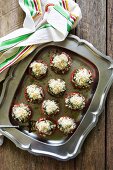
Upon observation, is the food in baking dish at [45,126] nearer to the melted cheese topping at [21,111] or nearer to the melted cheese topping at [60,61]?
the melted cheese topping at [21,111]

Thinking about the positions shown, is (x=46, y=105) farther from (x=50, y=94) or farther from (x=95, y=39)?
(x=95, y=39)

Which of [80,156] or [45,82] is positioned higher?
[45,82]

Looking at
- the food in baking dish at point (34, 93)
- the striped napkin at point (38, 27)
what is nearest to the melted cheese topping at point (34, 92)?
the food in baking dish at point (34, 93)

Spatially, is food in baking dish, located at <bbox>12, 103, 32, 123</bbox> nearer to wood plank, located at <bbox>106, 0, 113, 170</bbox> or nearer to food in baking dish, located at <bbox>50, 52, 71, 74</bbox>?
food in baking dish, located at <bbox>50, 52, 71, 74</bbox>

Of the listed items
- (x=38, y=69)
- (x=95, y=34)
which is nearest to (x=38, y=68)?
(x=38, y=69)

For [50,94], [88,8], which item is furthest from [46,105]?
[88,8]

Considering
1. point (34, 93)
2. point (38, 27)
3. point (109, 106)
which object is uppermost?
point (38, 27)

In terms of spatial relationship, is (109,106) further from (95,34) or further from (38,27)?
(38,27)
